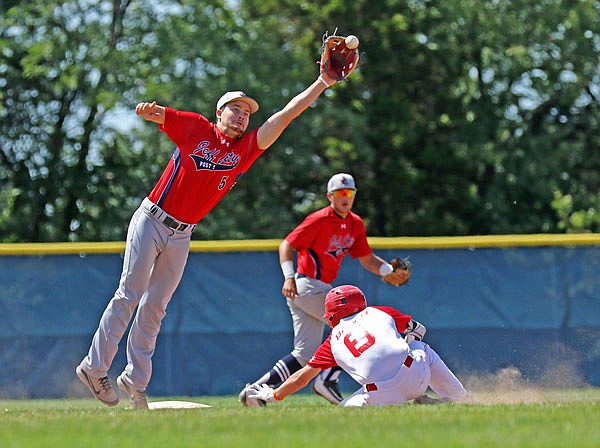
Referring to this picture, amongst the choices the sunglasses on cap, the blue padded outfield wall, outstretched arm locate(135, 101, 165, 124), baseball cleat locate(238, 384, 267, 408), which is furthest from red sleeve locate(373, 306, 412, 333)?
the blue padded outfield wall

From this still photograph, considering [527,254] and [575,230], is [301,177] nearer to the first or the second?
[575,230]

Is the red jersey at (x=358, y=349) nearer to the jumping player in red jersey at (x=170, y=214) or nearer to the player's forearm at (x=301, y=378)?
the player's forearm at (x=301, y=378)

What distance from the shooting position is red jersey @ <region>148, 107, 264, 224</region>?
8312 mm

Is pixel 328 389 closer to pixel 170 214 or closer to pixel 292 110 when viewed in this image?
pixel 170 214

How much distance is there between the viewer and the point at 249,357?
1210cm

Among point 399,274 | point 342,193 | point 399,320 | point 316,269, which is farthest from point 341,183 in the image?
point 399,320

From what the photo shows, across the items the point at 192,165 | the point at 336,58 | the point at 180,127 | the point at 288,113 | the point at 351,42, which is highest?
the point at 351,42

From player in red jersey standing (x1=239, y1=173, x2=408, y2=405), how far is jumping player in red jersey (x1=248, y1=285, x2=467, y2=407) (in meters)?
1.52

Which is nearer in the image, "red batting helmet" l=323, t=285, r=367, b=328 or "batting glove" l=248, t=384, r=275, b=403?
"red batting helmet" l=323, t=285, r=367, b=328

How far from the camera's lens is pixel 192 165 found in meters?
8.30

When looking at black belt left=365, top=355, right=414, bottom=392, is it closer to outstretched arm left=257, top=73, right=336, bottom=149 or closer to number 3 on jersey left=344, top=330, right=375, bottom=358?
number 3 on jersey left=344, top=330, right=375, bottom=358

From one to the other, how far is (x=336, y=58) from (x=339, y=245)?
2.53 metres

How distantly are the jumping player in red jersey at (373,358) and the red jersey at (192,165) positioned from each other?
117 cm

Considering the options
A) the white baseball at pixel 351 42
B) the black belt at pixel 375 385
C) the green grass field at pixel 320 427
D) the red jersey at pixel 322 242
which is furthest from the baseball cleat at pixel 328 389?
the white baseball at pixel 351 42
